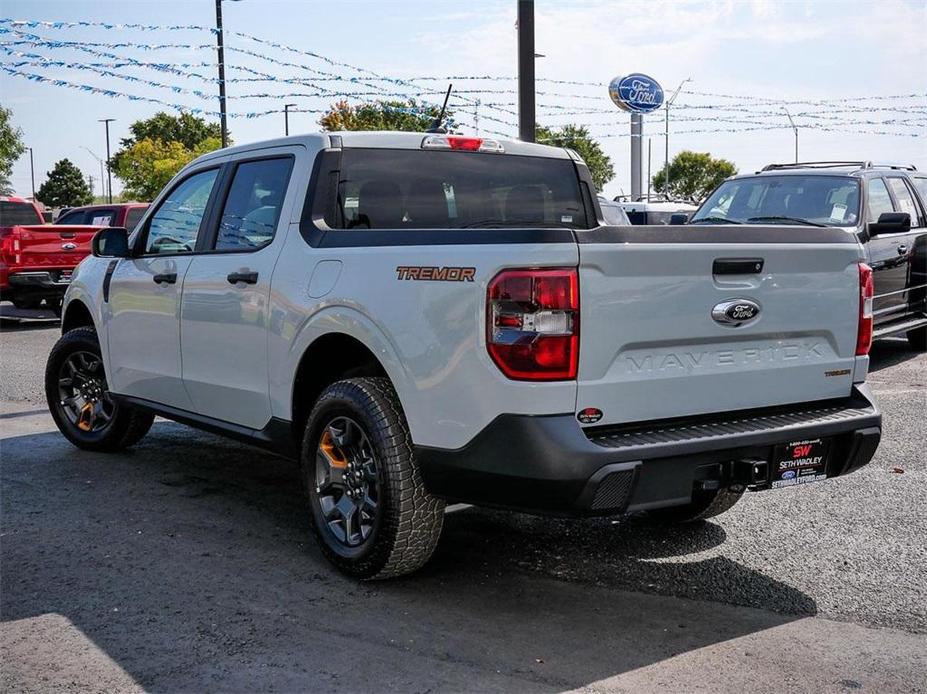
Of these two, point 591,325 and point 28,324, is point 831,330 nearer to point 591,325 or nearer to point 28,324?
point 591,325

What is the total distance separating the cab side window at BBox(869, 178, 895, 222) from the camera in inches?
409

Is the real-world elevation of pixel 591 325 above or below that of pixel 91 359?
above

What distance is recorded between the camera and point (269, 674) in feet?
12.0

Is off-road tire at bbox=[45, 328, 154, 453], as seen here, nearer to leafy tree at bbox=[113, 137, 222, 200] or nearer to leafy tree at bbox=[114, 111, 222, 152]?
leafy tree at bbox=[113, 137, 222, 200]

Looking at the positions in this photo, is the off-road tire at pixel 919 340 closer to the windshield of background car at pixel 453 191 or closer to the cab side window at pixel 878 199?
the cab side window at pixel 878 199

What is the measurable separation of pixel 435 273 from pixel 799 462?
5.53 ft

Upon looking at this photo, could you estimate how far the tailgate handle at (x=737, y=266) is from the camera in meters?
4.16

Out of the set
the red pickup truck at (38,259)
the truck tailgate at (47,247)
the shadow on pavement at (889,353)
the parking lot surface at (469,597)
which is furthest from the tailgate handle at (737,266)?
the truck tailgate at (47,247)

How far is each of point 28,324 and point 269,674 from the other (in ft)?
50.5

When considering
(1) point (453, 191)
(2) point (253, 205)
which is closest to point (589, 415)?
(1) point (453, 191)

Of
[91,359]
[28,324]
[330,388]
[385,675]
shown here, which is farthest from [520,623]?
[28,324]

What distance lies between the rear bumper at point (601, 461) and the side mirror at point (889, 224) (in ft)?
20.6

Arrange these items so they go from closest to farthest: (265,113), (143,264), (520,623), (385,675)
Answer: (385,675)
(520,623)
(143,264)
(265,113)

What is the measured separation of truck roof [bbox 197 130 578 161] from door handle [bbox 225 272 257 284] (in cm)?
69
